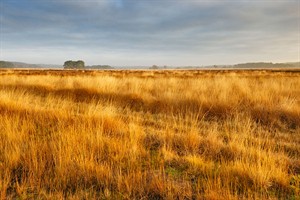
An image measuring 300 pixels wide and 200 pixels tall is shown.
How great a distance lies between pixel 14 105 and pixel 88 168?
195 inches

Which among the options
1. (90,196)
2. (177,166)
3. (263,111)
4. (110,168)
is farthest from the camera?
(263,111)

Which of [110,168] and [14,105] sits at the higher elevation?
[14,105]

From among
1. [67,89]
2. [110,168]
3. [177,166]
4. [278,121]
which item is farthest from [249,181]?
[67,89]

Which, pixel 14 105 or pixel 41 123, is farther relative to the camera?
pixel 14 105

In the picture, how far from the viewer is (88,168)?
11.2ft

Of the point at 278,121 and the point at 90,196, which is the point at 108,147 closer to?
the point at 90,196

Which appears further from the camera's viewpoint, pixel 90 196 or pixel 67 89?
pixel 67 89

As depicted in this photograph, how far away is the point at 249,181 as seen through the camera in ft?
10.8

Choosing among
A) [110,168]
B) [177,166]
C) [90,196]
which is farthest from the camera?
[177,166]

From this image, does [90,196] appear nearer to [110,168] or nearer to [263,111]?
[110,168]

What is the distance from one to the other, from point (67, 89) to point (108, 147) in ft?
29.9

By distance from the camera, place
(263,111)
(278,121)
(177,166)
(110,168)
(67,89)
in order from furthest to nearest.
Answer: (67,89) < (263,111) < (278,121) < (177,166) < (110,168)

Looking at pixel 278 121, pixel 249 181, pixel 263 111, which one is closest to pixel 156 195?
pixel 249 181

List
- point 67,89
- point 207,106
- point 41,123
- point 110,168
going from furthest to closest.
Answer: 1. point 67,89
2. point 207,106
3. point 41,123
4. point 110,168
